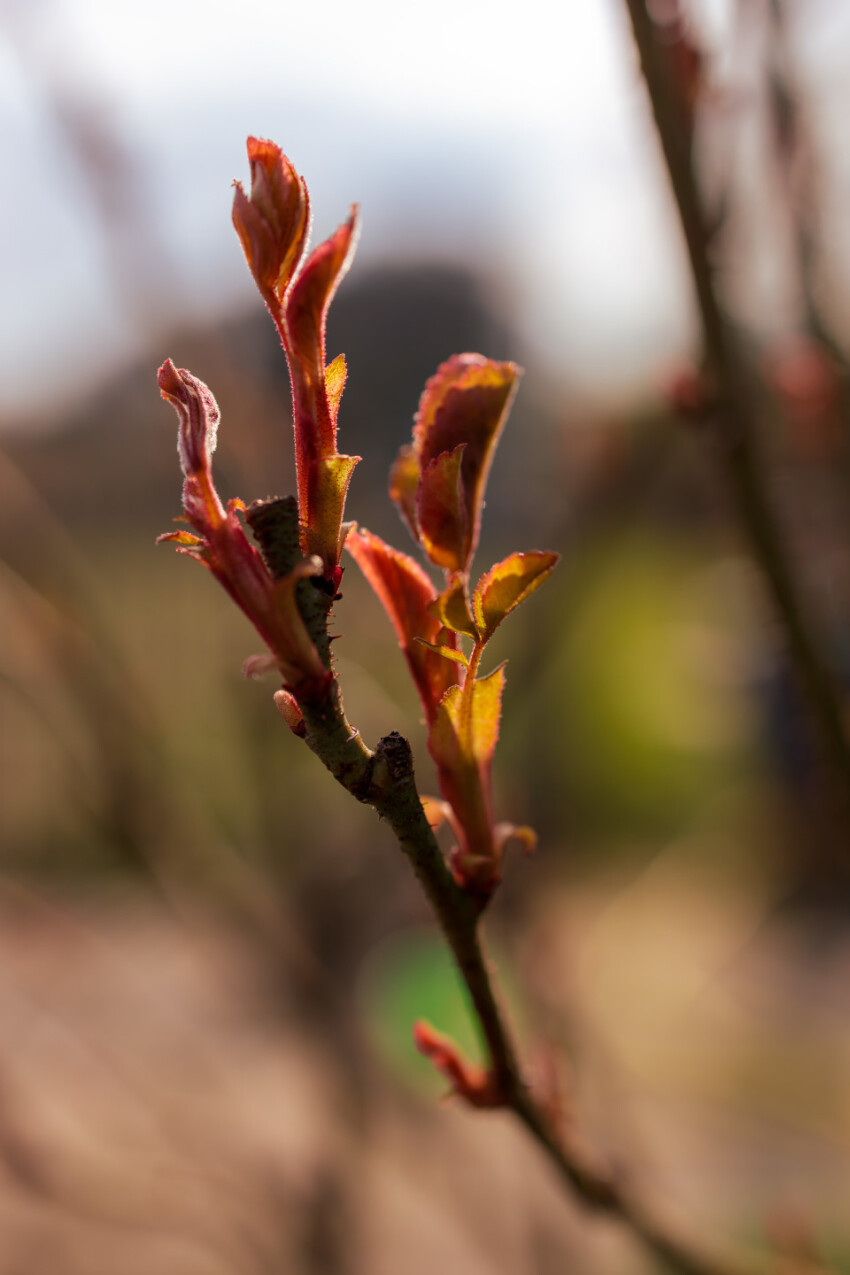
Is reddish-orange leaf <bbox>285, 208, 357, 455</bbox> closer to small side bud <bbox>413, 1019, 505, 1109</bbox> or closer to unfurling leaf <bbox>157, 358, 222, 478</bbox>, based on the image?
unfurling leaf <bbox>157, 358, 222, 478</bbox>

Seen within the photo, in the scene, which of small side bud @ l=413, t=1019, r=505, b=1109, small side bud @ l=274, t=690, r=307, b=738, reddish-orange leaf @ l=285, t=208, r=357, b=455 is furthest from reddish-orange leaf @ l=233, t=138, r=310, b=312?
small side bud @ l=413, t=1019, r=505, b=1109

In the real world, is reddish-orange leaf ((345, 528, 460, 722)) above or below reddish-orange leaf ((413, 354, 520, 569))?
below

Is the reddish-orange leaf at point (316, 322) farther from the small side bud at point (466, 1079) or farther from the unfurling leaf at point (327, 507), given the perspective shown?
the small side bud at point (466, 1079)

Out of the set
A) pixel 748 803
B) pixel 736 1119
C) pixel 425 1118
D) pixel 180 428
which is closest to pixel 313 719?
pixel 180 428

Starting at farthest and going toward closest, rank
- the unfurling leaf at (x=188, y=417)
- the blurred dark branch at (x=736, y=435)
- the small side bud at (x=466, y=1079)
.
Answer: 1. the blurred dark branch at (x=736, y=435)
2. the small side bud at (x=466, y=1079)
3. the unfurling leaf at (x=188, y=417)

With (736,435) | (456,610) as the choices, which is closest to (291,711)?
(456,610)

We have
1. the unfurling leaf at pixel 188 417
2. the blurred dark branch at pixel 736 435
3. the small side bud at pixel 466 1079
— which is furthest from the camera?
the blurred dark branch at pixel 736 435

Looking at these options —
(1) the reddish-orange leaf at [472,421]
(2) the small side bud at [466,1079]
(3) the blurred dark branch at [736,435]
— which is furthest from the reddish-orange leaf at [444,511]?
(3) the blurred dark branch at [736,435]
